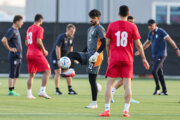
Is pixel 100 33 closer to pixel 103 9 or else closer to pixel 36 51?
pixel 36 51

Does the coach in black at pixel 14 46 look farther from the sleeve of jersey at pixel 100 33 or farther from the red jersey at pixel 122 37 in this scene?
the red jersey at pixel 122 37

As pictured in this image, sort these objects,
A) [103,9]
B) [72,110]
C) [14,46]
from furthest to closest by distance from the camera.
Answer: [103,9], [14,46], [72,110]

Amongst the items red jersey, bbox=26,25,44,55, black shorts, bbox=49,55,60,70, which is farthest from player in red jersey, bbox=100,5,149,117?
black shorts, bbox=49,55,60,70

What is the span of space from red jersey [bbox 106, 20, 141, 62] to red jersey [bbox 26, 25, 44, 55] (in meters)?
4.19

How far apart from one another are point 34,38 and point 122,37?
448 centimetres

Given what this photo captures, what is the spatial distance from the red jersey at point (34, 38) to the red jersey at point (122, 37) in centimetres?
419

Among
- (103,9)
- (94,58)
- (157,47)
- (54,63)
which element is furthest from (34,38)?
(103,9)

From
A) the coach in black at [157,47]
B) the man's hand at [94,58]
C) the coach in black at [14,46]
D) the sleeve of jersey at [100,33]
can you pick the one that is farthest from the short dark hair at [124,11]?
the coach in black at [157,47]

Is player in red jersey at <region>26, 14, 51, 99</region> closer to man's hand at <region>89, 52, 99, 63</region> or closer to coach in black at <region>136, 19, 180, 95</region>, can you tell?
man's hand at <region>89, 52, 99, 63</region>

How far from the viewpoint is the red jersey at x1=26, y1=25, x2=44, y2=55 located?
13961mm

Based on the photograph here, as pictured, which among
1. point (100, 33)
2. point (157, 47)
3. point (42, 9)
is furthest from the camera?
point (42, 9)

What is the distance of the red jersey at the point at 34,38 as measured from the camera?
45.8 feet

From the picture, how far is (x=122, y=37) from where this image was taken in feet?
32.8

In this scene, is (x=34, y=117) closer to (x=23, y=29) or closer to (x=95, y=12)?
(x=95, y=12)
